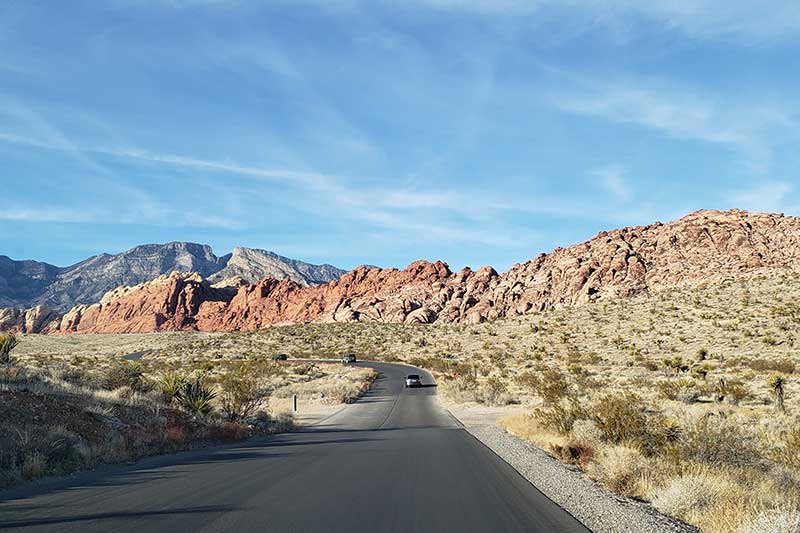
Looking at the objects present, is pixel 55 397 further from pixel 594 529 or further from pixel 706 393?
pixel 706 393

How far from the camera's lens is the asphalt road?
841 cm

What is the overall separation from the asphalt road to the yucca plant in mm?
4389

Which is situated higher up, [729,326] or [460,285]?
[460,285]

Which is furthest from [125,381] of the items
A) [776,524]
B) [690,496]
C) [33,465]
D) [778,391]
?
[778,391]

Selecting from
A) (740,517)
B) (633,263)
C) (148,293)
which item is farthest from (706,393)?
(148,293)

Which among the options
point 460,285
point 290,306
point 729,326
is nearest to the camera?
point 729,326

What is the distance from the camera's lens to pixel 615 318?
69312 millimetres

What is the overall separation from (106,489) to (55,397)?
8.72m

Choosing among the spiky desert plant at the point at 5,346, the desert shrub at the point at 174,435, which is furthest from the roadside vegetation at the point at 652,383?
the desert shrub at the point at 174,435

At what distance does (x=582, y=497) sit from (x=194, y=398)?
16.0m

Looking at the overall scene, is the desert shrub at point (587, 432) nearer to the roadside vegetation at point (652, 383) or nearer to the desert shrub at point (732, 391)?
the roadside vegetation at point (652, 383)

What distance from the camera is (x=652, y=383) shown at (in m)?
33.1

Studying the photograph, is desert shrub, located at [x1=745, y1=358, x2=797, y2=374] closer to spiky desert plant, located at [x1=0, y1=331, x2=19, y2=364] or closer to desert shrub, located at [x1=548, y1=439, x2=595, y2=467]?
desert shrub, located at [x1=548, y1=439, x2=595, y2=467]

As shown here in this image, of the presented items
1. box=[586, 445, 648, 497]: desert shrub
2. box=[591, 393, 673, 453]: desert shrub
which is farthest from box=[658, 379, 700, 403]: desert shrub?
box=[586, 445, 648, 497]: desert shrub
